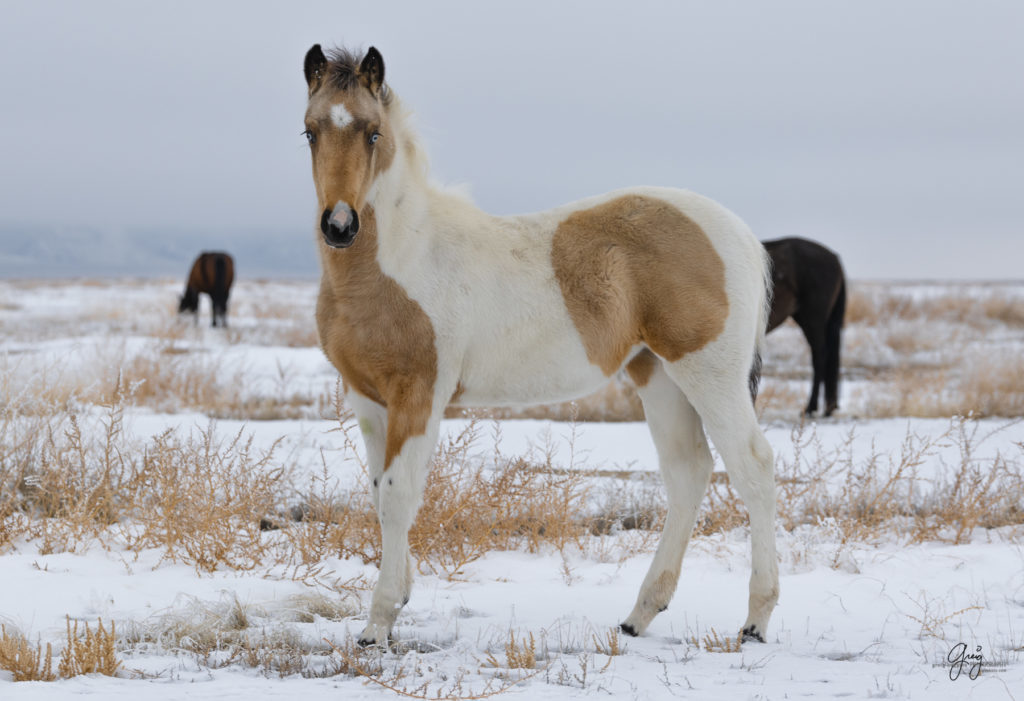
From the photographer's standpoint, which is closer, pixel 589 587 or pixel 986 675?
pixel 986 675

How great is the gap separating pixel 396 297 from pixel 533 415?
22.2 feet

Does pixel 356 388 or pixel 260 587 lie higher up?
pixel 356 388

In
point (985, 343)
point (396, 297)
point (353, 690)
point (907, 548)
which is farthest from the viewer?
point (985, 343)

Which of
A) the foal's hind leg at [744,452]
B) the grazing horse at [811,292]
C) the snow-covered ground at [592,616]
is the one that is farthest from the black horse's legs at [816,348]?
the foal's hind leg at [744,452]

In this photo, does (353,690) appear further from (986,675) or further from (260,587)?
(986,675)

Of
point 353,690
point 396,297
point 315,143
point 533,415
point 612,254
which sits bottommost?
point 353,690

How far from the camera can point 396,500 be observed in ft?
12.2

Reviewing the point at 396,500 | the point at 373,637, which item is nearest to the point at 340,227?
the point at 396,500

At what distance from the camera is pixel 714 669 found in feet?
11.7

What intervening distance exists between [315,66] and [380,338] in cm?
132

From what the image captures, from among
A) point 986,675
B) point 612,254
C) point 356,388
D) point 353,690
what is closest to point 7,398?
point 356,388

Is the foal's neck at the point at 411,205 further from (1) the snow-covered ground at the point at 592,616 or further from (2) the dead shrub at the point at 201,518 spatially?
(2) the dead shrub at the point at 201,518

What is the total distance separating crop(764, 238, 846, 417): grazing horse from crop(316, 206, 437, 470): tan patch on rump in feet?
28.7

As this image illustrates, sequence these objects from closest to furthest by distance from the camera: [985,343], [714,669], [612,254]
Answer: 1. [714,669]
2. [612,254]
3. [985,343]
